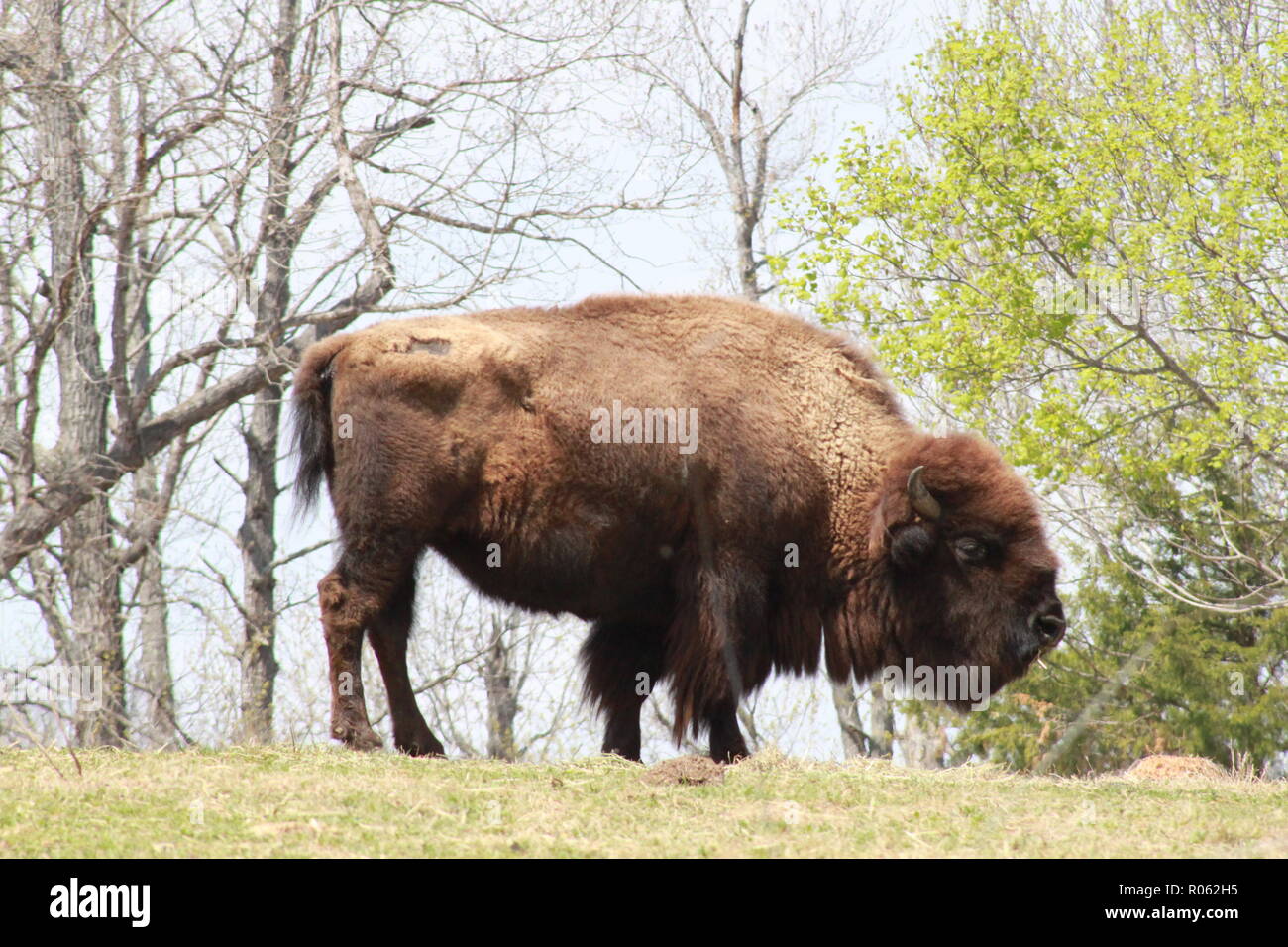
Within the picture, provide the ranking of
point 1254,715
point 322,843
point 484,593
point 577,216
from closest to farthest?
point 322,843, point 484,593, point 1254,715, point 577,216

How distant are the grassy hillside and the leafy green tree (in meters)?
8.31

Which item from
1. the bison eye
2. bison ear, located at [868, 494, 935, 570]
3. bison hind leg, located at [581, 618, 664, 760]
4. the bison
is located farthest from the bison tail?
the bison eye

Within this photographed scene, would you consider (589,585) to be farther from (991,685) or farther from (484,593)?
(991,685)

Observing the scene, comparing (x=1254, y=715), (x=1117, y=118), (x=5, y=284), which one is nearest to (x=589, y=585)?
(x=1254, y=715)

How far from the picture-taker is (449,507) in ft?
23.7

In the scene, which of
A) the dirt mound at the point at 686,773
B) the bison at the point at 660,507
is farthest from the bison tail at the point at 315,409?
the dirt mound at the point at 686,773

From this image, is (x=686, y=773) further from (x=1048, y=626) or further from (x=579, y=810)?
(x=1048, y=626)

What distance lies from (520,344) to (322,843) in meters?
3.52

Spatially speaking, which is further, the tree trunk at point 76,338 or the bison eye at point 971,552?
the tree trunk at point 76,338

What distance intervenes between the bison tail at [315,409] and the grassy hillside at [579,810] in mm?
1711

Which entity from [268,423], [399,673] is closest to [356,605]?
[399,673]

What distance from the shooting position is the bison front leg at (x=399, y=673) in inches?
283

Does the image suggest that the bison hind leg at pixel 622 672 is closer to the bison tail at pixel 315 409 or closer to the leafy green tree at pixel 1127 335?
the bison tail at pixel 315 409

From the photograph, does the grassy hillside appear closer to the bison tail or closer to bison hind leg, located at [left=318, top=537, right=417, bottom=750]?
bison hind leg, located at [left=318, top=537, right=417, bottom=750]
